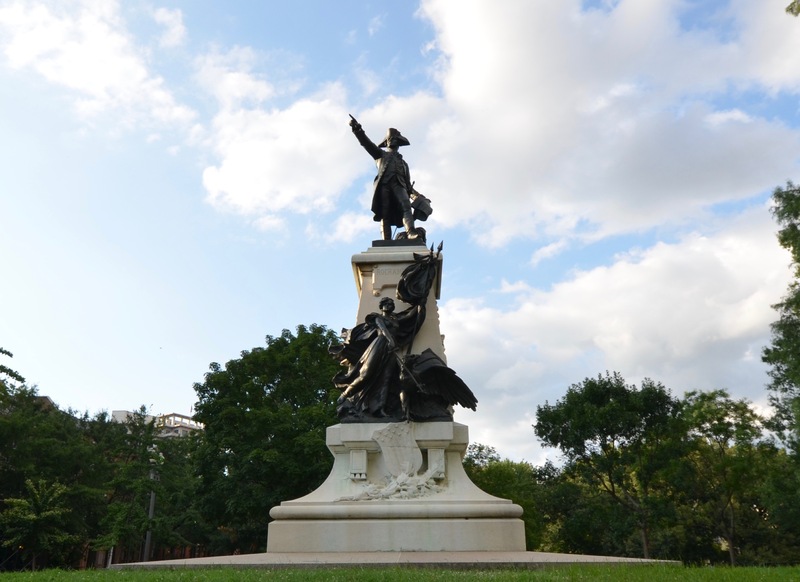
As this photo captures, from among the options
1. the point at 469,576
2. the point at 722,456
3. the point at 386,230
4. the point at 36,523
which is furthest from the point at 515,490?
the point at 469,576

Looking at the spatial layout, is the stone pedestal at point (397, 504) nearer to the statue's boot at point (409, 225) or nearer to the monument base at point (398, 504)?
the monument base at point (398, 504)

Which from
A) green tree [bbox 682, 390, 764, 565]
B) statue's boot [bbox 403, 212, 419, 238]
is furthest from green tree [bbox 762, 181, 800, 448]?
statue's boot [bbox 403, 212, 419, 238]

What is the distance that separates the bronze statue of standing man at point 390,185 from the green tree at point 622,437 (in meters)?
19.9

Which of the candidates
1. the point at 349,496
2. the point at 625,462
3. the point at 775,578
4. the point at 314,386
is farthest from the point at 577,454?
the point at 775,578

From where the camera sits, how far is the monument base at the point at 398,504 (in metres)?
9.23

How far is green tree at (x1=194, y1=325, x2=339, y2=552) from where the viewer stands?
24500 millimetres

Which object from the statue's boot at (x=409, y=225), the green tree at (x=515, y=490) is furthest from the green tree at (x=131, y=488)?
the statue's boot at (x=409, y=225)

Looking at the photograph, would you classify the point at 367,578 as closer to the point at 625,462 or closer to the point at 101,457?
the point at 625,462

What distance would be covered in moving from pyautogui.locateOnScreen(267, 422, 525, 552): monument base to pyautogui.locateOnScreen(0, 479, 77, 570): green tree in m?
21.5

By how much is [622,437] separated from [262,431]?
16.0 m

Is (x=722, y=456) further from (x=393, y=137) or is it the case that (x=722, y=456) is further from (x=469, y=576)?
(x=469, y=576)

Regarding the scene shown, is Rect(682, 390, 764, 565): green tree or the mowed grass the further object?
Rect(682, 390, 764, 565): green tree

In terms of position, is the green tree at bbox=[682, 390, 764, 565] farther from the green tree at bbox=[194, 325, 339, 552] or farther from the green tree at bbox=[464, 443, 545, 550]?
the green tree at bbox=[194, 325, 339, 552]

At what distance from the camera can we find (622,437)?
101 feet
